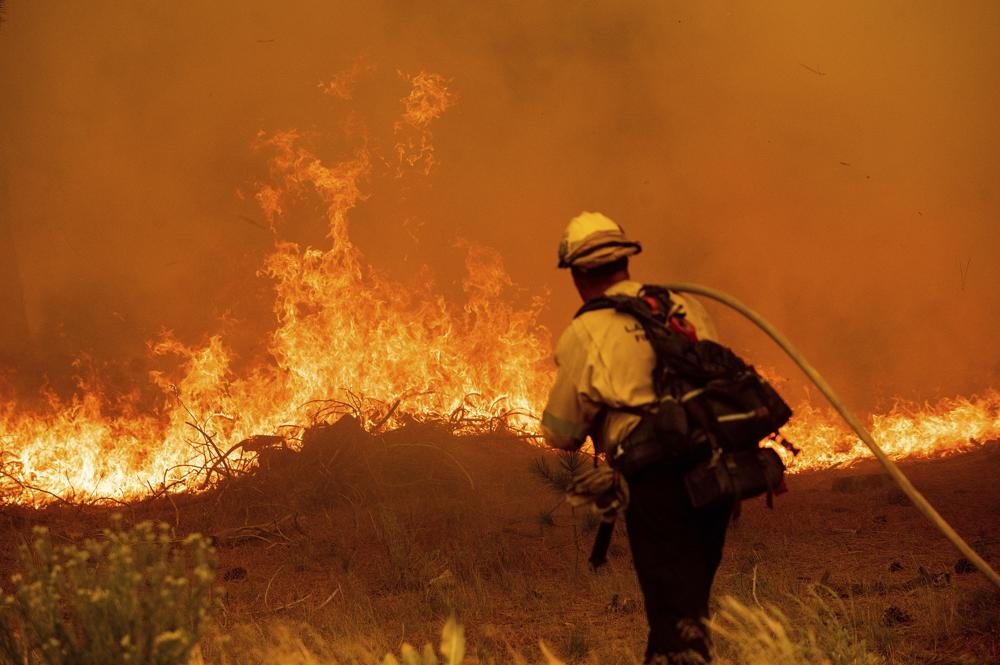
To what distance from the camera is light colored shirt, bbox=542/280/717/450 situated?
11.0 feet

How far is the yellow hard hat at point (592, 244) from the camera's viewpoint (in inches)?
141

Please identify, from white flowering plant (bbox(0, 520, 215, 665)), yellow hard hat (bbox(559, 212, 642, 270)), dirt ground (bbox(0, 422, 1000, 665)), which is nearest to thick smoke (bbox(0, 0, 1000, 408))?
dirt ground (bbox(0, 422, 1000, 665))

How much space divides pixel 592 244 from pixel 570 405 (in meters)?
0.59

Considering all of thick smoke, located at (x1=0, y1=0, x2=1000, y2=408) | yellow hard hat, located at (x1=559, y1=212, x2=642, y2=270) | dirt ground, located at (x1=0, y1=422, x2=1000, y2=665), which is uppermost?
thick smoke, located at (x1=0, y1=0, x2=1000, y2=408)

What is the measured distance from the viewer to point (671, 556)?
11.1 ft

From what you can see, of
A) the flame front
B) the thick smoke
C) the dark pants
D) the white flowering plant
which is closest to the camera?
the white flowering plant

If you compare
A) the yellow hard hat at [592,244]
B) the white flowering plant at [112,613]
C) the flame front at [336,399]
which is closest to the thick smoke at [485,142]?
the flame front at [336,399]

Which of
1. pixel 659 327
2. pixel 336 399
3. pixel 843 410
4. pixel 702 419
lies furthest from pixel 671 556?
pixel 336 399

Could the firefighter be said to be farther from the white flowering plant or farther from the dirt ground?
the white flowering plant

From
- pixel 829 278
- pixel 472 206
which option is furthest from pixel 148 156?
pixel 829 278

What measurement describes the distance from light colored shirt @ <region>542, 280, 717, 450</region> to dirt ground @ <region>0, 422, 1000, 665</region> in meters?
1.10

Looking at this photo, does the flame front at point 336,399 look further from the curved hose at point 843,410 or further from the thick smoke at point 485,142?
the curved hose at point 843,410

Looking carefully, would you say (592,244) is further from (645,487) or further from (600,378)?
(645,487)

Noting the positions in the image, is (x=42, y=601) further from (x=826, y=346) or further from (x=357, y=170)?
(x=826, y=346)
